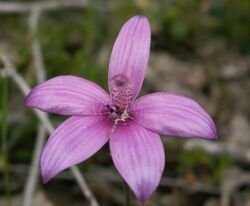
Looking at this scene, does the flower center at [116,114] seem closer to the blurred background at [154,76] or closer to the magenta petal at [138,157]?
the magenta petal at [138,157]

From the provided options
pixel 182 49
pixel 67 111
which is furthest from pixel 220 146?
pixel 67 111

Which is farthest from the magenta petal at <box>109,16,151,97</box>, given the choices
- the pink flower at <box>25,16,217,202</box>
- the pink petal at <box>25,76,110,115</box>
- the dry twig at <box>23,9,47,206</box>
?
the dry twig at <box>23,9,47,206</box>

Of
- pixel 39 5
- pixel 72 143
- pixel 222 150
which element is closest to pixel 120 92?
pixel 72 143

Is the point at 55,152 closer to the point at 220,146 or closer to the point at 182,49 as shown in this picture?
the point at 220,146

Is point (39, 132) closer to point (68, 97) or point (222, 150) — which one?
point (222, 150)

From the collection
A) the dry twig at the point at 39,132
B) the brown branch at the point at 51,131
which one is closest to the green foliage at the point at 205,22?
the dry twig at the point at 39,132

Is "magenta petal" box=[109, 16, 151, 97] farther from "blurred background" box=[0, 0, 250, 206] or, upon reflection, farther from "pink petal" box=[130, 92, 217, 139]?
"blurred background" box=[0, 0, 250, 206]
